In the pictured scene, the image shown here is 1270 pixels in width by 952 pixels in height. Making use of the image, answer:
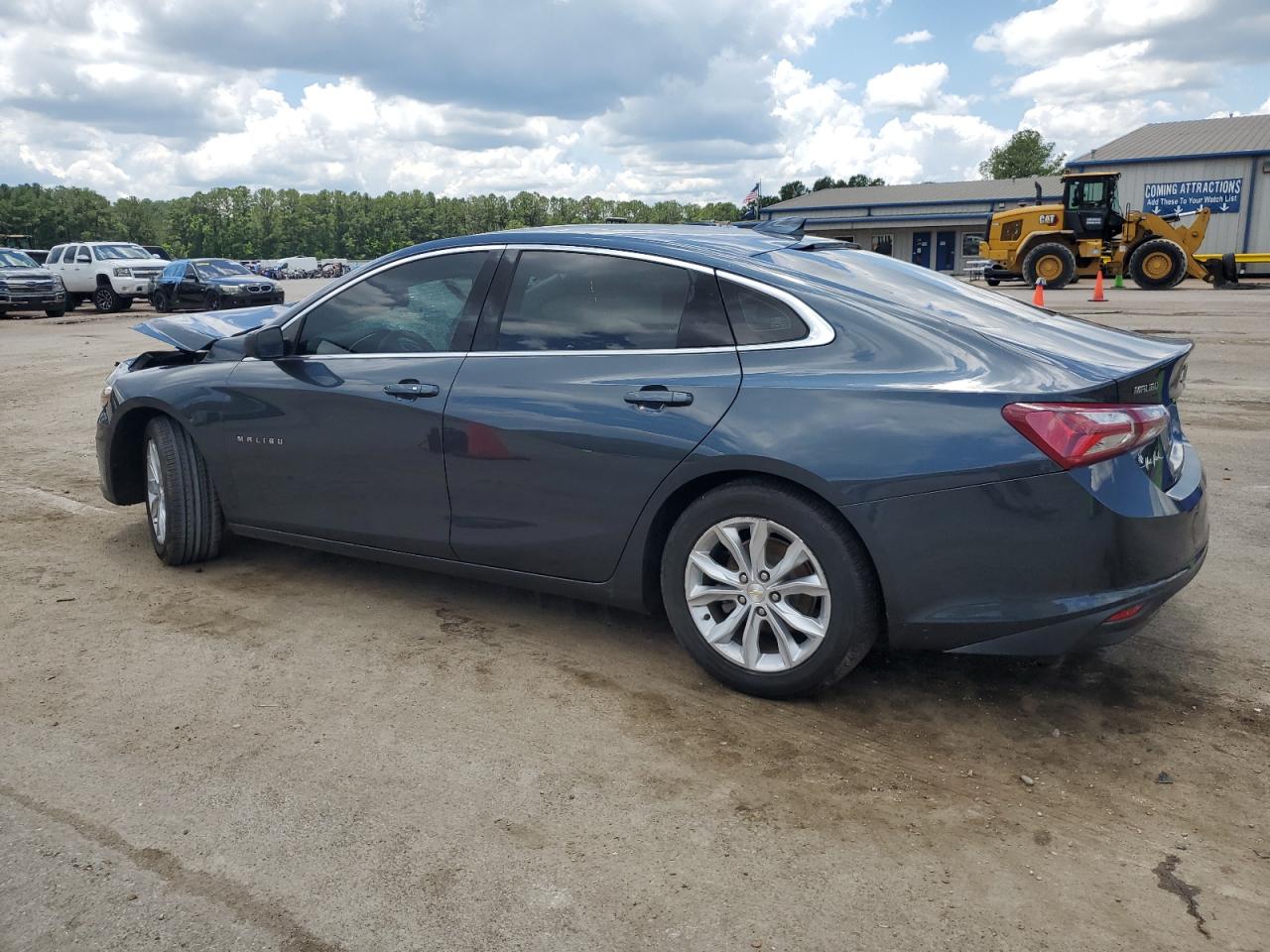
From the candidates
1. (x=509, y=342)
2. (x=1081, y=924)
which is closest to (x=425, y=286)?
(x=509, y=342)

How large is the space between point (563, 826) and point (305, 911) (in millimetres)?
688

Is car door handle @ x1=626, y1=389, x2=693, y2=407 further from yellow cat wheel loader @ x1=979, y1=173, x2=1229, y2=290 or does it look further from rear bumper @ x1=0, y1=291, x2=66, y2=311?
rear bumper @ x1=0, y1=291, x2=66, y2=311

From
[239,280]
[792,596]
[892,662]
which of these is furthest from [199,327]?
[239,280]

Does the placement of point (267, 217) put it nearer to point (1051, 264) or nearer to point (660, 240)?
point (1051, 264)

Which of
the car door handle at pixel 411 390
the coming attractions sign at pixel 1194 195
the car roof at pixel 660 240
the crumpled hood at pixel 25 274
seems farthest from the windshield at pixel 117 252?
the coming attractions sign at pixel 1194 195

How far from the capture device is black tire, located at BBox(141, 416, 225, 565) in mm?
5004

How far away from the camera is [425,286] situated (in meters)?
4.41

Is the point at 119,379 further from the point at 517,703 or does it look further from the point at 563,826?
the point at 563,826

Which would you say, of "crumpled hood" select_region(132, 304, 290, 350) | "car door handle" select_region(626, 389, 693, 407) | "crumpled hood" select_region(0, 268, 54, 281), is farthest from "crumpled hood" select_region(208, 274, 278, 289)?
"car door handle" select_region(626, 389, 693, 407)

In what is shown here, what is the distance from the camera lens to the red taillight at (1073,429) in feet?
10.1

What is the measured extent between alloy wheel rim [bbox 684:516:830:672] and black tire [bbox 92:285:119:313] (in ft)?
95.5

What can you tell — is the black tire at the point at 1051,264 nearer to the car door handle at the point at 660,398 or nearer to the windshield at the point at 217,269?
the windshield at the point at 217,269

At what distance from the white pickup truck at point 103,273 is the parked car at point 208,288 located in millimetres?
1118

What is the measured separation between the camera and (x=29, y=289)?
85.3 feet
